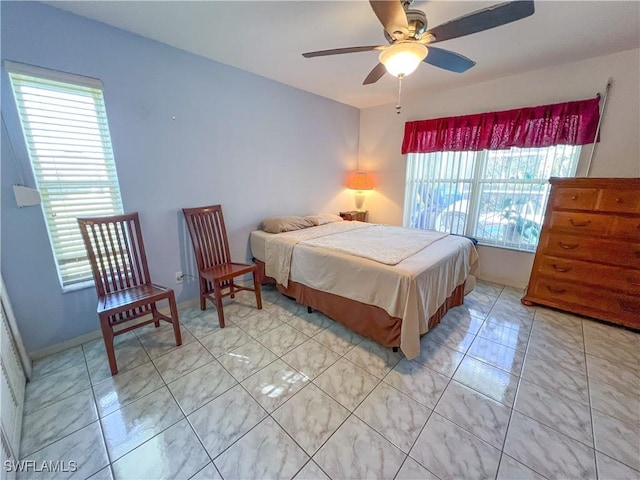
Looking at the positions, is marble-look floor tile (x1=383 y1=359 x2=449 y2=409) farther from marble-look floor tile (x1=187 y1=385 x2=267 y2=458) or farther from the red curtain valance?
the red curtain valance

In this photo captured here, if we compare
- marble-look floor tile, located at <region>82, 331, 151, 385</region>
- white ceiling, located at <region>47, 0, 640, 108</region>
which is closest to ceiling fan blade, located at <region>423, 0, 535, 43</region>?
white ceiling, located at <region>47, 0, 640, 108</region>

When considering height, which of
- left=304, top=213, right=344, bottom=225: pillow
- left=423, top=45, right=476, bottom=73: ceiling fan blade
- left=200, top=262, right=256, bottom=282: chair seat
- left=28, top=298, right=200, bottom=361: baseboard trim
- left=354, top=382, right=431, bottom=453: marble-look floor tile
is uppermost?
left=423, top=45, right=476, bottom=73: ceiling fan blade

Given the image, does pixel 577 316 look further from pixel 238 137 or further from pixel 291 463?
pixel 238 137

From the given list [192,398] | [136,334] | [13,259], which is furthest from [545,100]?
[13,259]

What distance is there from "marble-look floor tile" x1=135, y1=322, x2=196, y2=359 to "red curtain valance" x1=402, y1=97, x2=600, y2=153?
141 inches

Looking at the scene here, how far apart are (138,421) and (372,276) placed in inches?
64.7

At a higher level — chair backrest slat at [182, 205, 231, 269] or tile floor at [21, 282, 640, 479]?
chair backrest slat at [182, 205, 231, 269]

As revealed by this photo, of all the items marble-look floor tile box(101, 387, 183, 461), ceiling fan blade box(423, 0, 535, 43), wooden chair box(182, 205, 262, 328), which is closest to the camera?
ceiling fan blade box(423, 0, 535, 43)

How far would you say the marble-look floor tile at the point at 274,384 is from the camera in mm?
1530

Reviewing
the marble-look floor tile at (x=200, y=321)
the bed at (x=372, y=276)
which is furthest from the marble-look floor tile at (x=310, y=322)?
the marble-look floor tile at (x=200, y=321)

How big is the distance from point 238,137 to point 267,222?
97 centimetres

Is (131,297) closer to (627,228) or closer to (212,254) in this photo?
(212,254)

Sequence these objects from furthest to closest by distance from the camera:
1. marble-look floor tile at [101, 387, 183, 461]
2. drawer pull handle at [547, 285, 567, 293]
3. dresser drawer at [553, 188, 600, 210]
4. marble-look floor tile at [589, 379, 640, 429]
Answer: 1. drawer pull handle at [547, 285, 567, 293]
2. dresser drawer at [553, 188, 600, 210]
3. marble-look floor tile at [589, 379, 640, 429]
4. marble-look floor tile at [101, 387, 183, 461]

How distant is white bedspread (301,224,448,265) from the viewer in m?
2.01
